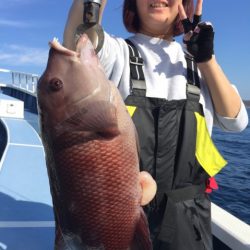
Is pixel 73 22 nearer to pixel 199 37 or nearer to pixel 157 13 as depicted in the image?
pixel 157 13

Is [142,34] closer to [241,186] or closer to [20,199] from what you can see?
[20,199]

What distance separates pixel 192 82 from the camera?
213cm

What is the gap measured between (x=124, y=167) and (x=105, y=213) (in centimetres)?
21

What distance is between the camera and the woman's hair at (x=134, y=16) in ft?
7.19

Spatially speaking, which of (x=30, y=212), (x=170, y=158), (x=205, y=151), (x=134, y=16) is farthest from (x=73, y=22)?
(x=30, y=212)

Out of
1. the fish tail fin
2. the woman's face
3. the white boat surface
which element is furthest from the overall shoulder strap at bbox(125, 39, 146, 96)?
the white boat surface

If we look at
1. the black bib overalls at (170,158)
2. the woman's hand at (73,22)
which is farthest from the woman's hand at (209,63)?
the woman's hand at (73,22)

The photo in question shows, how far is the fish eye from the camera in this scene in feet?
4.96

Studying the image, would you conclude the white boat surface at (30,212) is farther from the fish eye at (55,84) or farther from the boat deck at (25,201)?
the fish eye at (55,84)

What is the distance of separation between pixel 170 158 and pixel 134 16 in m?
0.92

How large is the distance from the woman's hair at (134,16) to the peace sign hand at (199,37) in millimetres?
169

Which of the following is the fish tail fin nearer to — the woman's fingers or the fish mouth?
the woman's fingers

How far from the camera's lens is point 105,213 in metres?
1.52

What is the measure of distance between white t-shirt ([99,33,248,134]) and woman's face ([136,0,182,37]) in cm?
9
